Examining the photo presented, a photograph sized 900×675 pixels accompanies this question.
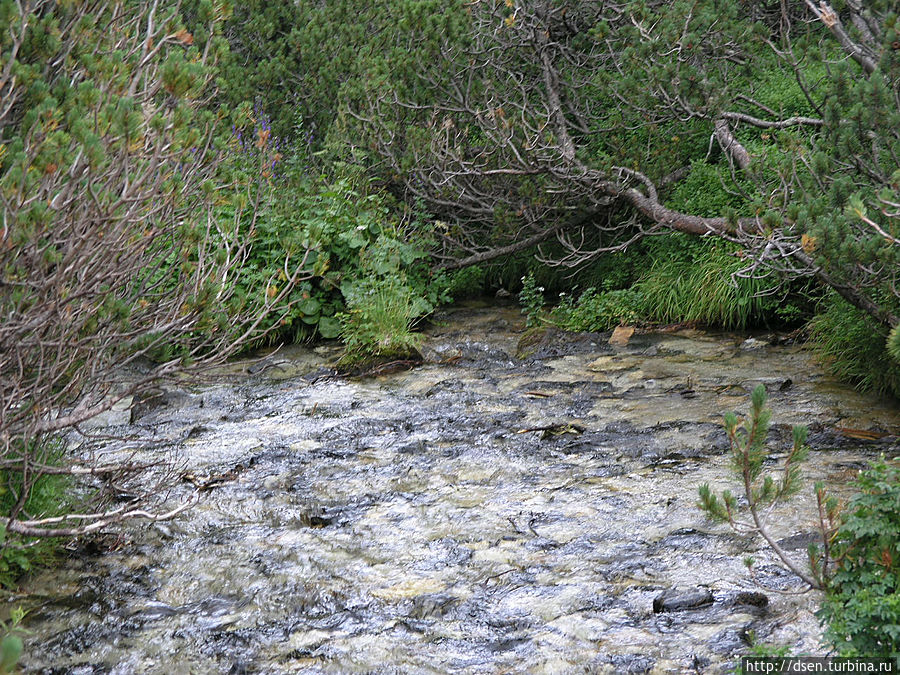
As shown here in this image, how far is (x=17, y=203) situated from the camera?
3.03 m

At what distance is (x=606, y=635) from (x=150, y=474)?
3.11 meters

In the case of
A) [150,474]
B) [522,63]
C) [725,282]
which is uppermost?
[522,63]

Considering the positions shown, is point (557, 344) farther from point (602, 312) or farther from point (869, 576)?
point (869, 576)

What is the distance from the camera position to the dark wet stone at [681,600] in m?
3.38

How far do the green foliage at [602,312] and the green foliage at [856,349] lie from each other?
6.73ft

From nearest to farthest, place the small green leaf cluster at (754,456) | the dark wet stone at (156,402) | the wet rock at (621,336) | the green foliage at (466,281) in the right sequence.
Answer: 1. the small green leaf cluster at (754,456)
2. the dark wet stone at (156,402)
3. the wet rock at (621,336)
4. the green foliage at (466,281)

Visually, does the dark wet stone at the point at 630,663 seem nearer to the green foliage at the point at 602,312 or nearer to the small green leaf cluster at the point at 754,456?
the small green leaf cluster at the point at 754,456

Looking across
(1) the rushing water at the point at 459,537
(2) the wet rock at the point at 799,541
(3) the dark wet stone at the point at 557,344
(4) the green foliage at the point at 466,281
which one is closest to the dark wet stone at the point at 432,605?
(1) the rushing water at the point at 459,537

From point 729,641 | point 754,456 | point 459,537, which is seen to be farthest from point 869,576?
point 459,537

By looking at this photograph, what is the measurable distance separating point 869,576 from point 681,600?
1066 millimetres

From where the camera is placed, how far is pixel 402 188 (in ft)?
33.4

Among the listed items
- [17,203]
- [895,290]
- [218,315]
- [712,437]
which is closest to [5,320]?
[17,203]

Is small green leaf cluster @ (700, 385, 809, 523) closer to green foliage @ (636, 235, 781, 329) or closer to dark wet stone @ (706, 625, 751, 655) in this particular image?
dark wet stone @ (706, 625, 751, 655)

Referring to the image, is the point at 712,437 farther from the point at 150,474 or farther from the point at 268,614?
the point at 150,474
